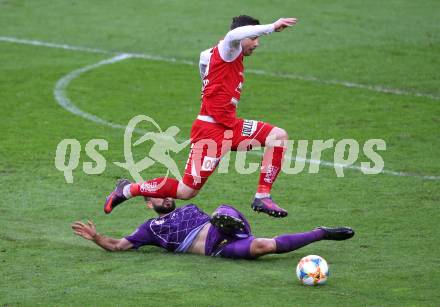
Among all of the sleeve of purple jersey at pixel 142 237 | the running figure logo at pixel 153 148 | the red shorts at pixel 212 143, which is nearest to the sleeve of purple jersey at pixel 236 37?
the red shorts at pixel 212 143

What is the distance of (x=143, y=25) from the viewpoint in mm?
24312

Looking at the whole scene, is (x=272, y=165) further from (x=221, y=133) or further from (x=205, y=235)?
(x=205, y=235)

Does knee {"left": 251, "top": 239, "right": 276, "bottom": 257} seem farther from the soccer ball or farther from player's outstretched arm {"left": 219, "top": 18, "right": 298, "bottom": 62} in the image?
player's outstretched arm {"left": 219, "top": 18, "right": 298, "bottom": 62}

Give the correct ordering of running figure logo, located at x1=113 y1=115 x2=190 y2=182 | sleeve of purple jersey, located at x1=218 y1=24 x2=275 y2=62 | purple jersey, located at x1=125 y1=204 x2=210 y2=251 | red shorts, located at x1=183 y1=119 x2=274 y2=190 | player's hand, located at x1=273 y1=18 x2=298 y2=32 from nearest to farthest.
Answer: player's hand, located at x1=273 y1=18 x2=298 y2=32 → sleeve of purple jersey, located at x1=218 y1=24 x2=275 y2=62 → purple jersey, located at x1=125 y1=204 x2=210 y2=251 → red shorts, located at x1=183 y1=119 x2=274 y2=190 → running figure logo, located at x1=113 y1=115 x2=190 y2=182

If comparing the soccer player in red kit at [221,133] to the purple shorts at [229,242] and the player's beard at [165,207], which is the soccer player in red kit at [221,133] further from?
the purple shorts at [229,242]

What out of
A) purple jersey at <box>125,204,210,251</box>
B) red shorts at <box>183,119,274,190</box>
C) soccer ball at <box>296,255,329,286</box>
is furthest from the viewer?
red shorts at <box>183,119,274,190</box>

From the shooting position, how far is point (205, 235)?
35.7 feet

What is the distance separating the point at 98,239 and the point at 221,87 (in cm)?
219

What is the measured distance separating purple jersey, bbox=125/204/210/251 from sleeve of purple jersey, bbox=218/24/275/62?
5.85ft

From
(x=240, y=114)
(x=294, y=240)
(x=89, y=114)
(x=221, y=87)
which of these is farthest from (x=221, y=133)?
(x=89, y=114)

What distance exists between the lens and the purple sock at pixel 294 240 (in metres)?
10.5

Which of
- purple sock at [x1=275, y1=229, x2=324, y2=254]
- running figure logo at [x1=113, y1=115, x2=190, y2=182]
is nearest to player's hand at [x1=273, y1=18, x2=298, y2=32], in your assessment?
purple sock at [x1=275, y1=229, x2=324, y2=254]

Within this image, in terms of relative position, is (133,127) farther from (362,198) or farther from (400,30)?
(400,30)

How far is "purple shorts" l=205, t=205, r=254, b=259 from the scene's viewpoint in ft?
34.9
